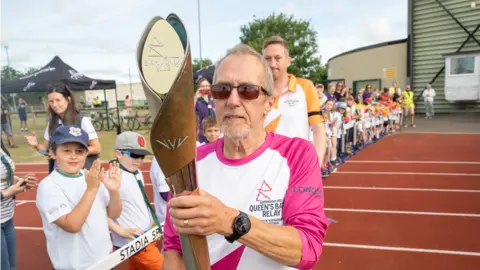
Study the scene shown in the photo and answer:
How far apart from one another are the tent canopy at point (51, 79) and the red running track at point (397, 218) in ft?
19.7

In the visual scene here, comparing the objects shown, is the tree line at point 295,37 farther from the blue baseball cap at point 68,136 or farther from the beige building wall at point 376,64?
the blue baseball cap at point 68,136

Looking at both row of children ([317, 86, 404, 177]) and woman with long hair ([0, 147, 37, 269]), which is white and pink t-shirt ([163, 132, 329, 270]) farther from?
row of children ([317, 86, 404, 177])

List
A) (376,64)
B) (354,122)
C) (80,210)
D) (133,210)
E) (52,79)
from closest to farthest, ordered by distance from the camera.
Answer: (80,210) < (133,210) < (354,122) < (52,79) < (376,64)

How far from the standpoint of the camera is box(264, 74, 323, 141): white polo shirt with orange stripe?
10.8ft

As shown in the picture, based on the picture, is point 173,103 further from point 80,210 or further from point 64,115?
point 64,115

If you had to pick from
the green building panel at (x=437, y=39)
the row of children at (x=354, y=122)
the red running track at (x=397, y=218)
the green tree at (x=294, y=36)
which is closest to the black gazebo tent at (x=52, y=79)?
the red running track at (x=397, y=218)

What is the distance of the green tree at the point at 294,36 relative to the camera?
40.5 meters

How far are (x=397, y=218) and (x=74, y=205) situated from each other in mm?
4945

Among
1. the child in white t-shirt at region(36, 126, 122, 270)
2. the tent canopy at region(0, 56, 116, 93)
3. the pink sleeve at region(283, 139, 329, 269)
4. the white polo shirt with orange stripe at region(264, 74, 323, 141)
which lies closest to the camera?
the pink sleeve at region(283, 139, 329, 269)

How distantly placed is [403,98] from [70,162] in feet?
60.8

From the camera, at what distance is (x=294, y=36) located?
42.6 metres

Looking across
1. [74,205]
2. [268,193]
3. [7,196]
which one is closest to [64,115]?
[7,196]

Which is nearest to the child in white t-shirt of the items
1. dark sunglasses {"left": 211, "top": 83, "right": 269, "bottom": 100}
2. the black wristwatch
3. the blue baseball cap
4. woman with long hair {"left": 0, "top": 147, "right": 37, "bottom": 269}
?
the blue baseball cap

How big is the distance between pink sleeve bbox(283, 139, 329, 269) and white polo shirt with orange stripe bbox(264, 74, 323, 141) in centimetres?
174
